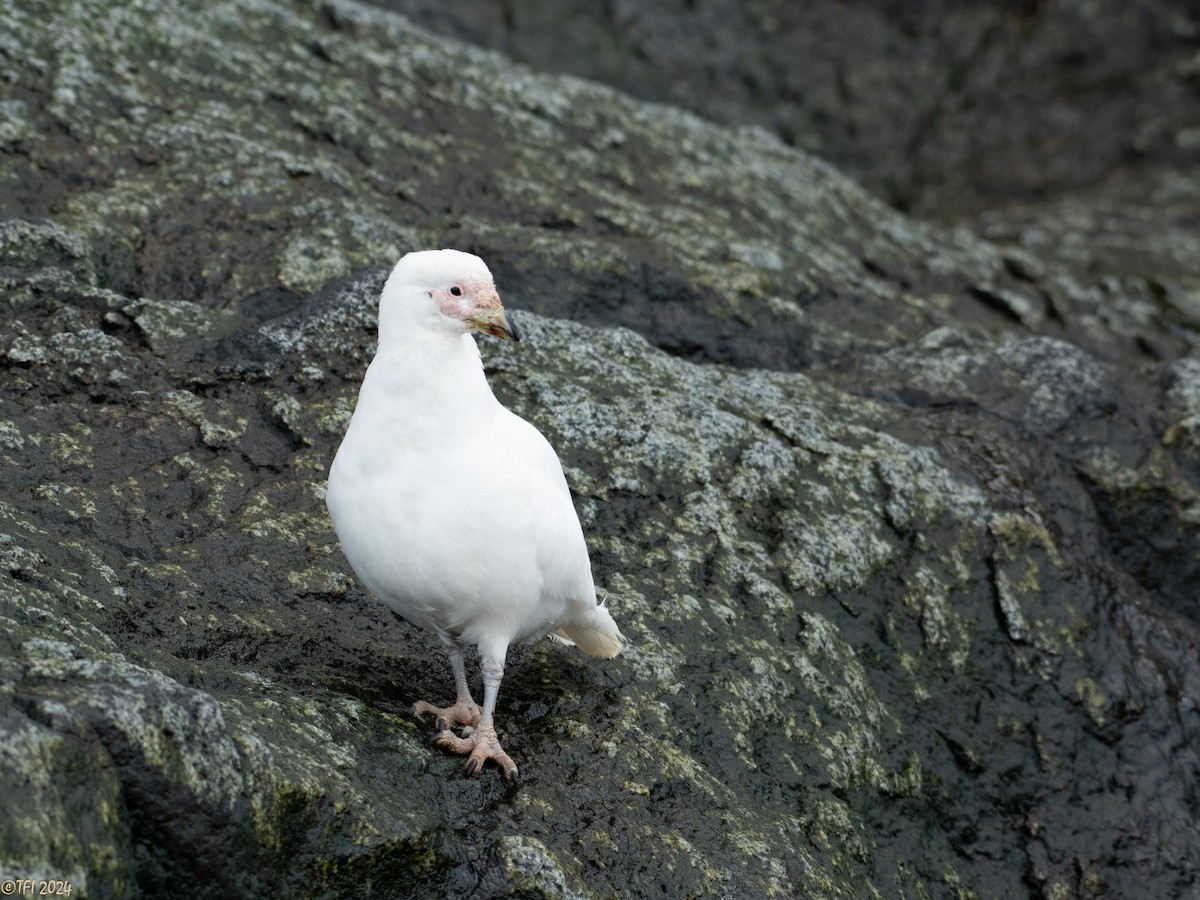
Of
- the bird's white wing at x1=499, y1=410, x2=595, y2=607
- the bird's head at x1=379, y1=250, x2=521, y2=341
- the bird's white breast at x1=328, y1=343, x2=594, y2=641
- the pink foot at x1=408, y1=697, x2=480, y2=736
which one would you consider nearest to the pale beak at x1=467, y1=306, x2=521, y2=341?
the bird's head at x1=379, y1=250, x2=521, y2=341

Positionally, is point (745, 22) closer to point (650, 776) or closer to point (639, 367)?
point (639, 367)

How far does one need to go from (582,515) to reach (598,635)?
47.2 inches

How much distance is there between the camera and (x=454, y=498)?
557 centimetres

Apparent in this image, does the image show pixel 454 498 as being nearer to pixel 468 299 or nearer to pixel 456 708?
pixel 468 299

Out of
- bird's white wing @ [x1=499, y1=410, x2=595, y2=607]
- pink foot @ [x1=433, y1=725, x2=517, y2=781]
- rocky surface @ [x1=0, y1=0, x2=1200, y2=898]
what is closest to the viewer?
rocky surface @ [x1=0, y1=0, x2=1200, y2=898]

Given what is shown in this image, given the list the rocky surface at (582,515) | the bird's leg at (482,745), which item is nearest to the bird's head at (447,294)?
the rocky surface at (582,515)

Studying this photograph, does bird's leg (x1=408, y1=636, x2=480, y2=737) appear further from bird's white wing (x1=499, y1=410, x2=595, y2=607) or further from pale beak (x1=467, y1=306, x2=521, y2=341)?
pale beak (x1=467, y1=306, x2=521, y2=341)

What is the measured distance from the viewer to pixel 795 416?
8531mm

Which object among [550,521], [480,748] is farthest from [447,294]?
[480,748]

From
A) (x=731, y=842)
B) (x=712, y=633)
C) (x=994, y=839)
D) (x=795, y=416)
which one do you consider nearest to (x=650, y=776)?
(x=731, y=842)

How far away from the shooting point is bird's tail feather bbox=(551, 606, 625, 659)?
20.5 feet

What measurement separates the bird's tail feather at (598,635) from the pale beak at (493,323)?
1427 mm

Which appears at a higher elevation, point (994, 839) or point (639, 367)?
point (639, 367)

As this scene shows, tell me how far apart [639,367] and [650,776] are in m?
3.37
